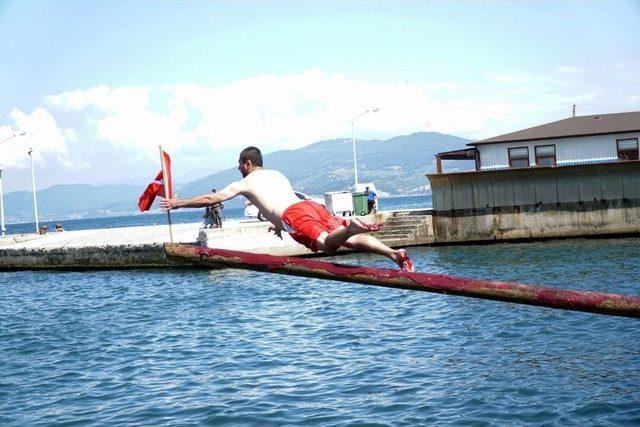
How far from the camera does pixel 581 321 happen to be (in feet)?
63.3

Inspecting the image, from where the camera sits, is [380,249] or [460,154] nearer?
[380,249]

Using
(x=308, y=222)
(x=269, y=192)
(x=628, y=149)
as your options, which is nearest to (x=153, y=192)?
(x=269, y=192)

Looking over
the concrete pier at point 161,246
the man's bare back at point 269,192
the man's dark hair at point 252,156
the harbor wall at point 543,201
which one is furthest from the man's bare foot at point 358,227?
the harbor wall at point 543,201

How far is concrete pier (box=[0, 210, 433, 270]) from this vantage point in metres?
35.3

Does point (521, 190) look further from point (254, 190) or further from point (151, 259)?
point (254, 190)

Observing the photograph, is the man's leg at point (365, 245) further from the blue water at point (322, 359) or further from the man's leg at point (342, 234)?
the blue water at point (322, 359)

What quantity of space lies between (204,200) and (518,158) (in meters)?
38.3

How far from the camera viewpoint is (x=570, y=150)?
44.6m

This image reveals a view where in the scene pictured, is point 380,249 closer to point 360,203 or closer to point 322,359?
point 322,359

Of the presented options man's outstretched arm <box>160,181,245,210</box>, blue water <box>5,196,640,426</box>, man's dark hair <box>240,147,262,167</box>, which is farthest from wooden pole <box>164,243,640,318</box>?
Answer: blue water <box>5,196,640,426</box>

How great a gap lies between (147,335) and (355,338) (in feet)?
20.5

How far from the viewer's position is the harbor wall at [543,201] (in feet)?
128

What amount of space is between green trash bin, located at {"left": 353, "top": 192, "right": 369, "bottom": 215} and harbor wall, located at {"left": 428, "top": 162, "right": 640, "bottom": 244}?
26.6 feet

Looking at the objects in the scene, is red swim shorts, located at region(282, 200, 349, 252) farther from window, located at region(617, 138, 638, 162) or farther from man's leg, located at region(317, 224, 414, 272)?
window, located at region(617, 138, 638, 162)
